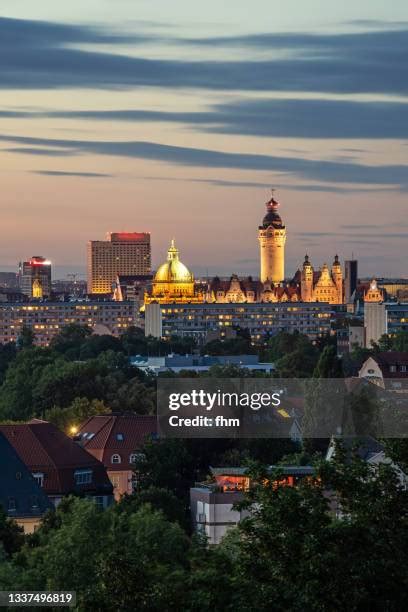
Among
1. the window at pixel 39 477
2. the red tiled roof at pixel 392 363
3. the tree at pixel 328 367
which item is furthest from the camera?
the red tiled roof at pixel 392 363

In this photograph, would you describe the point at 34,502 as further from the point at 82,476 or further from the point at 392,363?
the point at 392,363

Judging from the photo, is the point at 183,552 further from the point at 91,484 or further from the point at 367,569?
the point at 91,484

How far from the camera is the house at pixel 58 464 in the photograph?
223 feet

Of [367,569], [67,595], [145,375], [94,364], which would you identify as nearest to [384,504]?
[367,569]

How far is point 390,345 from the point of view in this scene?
172 m

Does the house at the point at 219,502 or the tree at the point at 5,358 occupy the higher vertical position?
the tree at the point at 5,358

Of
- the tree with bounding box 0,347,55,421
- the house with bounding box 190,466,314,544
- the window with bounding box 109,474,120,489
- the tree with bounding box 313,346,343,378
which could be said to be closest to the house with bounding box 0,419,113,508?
the window with bounding box 109,474,120,489

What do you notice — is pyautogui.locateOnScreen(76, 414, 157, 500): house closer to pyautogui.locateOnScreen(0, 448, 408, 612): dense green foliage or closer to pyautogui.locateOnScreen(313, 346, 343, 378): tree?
pyautogui.locateOnScreen(313, 346, 343, 378): tree

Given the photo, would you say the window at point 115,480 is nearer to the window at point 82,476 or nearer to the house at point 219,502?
the window at point 82,476

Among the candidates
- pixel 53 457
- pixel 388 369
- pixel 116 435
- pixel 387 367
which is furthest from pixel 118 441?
pixel 387 367

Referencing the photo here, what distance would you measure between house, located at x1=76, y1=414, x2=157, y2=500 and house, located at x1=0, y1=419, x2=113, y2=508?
2.28 meters

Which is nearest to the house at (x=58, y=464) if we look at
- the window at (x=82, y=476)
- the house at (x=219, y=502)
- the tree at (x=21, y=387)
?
the window at (x=82, y=476)

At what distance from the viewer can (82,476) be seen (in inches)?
2751

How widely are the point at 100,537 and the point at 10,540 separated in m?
5.12
